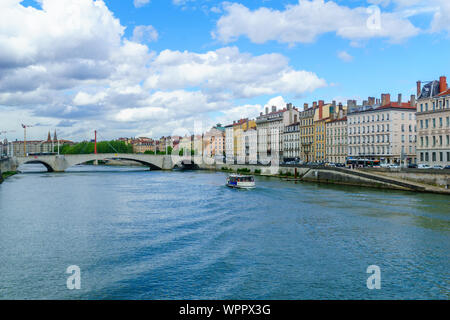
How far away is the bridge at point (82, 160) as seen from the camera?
93.3m

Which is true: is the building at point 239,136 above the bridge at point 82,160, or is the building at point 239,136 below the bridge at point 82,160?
above

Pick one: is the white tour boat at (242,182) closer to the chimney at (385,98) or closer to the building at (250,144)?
the chimney at (385,98)

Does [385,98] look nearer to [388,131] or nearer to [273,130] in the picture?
[388,131]

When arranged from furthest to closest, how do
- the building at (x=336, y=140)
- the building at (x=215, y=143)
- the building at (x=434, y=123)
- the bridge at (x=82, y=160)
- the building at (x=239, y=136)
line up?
the building at (x=215, y=143)
the building at (x=239, y=136)
the bridge at (x=82, y=160)
the building at (x=336, y=140)
the building at (x=434, y=123)

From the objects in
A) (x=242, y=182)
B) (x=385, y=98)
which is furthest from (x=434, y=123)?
(x=242, y=182)

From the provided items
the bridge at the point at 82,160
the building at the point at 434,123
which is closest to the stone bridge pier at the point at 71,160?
the bridge at the point at 82,160

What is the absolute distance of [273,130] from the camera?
114 meters

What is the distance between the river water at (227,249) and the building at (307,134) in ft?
187

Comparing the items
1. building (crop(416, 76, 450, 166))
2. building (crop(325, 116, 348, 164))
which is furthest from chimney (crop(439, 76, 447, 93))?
building (crop(325, 116, 348, 164))

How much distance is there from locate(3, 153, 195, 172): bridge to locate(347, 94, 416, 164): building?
4971cm

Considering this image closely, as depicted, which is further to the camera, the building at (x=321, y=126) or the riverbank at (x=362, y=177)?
the building at (x=321, y=126)

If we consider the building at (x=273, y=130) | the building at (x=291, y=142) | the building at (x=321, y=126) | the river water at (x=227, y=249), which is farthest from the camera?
the building at (x=273, y=130)
